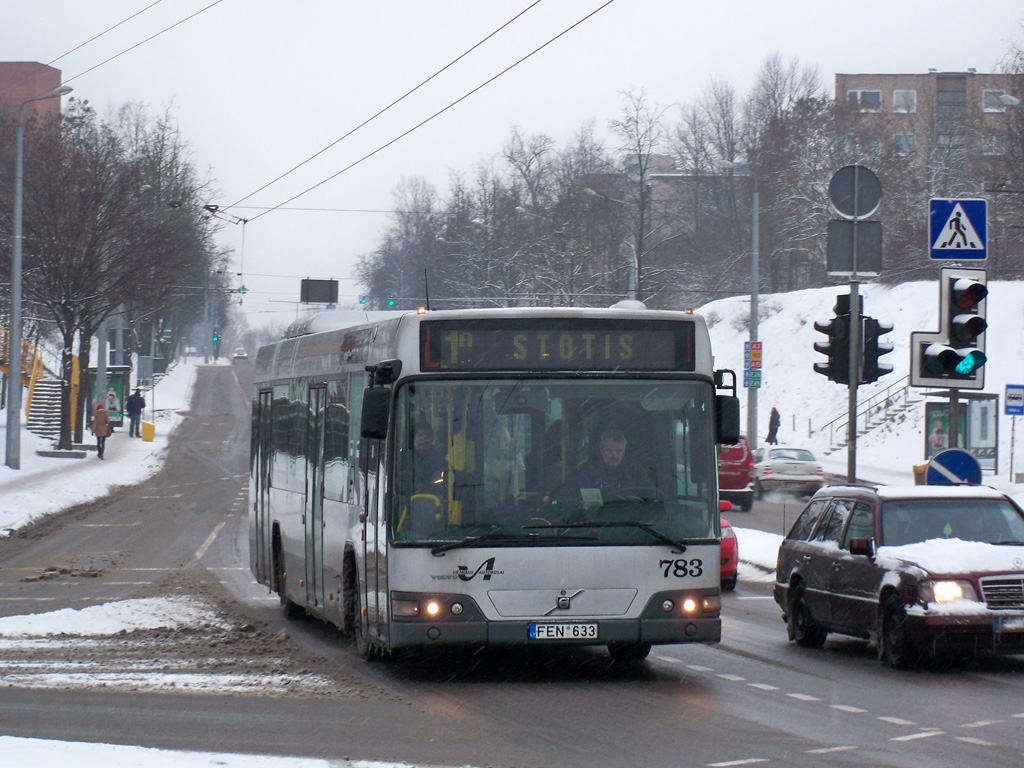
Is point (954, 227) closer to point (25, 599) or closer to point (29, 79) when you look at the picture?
point (25, 599)

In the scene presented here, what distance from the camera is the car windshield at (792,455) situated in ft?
127

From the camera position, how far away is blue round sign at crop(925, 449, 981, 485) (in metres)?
14.1

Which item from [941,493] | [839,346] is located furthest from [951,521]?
[839,346]

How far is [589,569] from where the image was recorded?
982 cm

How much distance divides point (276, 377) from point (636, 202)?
125ft

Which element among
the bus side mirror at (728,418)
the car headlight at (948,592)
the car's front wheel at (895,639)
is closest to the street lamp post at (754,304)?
the car's front wheel at (895,639)

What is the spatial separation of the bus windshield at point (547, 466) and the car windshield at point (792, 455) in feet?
96.2

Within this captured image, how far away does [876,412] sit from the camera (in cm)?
5612

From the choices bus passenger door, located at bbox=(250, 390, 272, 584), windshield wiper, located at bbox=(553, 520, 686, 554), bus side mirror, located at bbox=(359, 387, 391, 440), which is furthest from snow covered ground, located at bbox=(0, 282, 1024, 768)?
windshield wiper, located at bbox=(553, 520, 686, 554)

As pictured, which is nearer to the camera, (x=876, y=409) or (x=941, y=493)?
(x=941, y=493)

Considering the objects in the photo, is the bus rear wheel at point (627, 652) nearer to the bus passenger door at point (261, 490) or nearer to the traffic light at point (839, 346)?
the traffic light at point (839, 346)

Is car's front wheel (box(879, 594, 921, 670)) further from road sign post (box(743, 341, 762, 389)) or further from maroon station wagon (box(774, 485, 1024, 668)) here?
road sign post (box(743, 341, 762, 389))

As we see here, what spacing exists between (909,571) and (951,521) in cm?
97

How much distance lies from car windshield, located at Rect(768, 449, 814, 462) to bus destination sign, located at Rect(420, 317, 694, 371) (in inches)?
1150
